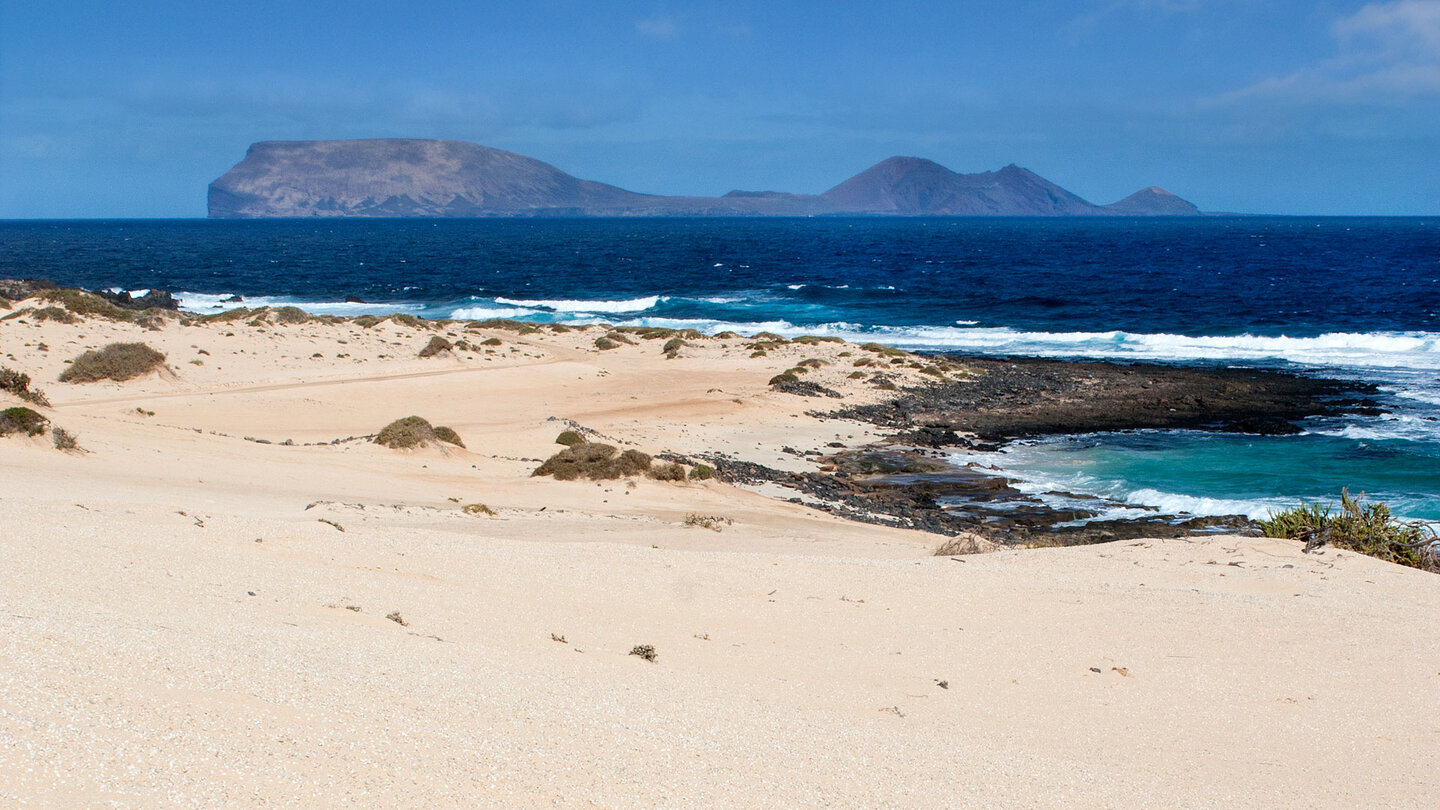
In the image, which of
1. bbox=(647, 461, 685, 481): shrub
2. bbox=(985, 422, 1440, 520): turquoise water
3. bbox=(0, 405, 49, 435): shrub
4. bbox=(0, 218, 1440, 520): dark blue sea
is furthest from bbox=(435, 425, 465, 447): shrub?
bbox=(0, 218, 1440, 520): dark blue sea

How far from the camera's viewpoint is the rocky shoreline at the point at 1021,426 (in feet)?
51.7

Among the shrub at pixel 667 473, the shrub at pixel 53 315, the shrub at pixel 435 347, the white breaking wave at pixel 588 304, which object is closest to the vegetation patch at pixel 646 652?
the shrub at pixel 667 473

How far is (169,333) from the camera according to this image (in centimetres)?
2903

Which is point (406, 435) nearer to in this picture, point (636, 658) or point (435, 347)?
point (636, 658)

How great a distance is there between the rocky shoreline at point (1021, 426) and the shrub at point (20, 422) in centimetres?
967

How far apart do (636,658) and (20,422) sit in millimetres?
8909

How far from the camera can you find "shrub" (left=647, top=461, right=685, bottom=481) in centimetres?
1513

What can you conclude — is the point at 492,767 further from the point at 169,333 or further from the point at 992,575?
the point at 169,333

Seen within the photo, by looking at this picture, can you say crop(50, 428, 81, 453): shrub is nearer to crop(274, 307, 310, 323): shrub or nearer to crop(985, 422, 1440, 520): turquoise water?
crop(985, 422, 1440, 520): turquoise water

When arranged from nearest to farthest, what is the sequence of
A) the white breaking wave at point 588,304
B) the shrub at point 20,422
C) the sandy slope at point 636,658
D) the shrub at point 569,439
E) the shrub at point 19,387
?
the sandy slope at point 636,658, the shrub at point 20,422, the shrub at point 19,387, the shrub at point 569,439, the white breaking wave at point 588,304

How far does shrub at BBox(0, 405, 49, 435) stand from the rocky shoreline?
9670mm

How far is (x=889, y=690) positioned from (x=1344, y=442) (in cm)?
2089

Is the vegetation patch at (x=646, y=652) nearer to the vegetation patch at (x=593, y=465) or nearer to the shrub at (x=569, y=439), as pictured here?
the vegetation patch at (x=593, y=465)

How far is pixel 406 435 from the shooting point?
15859 mm
